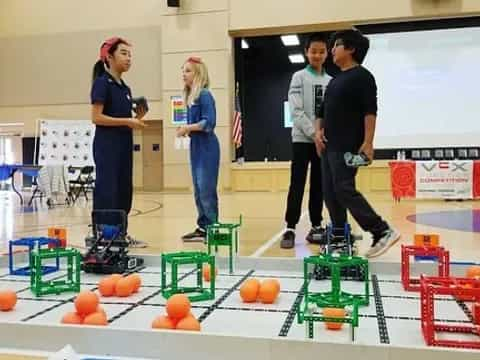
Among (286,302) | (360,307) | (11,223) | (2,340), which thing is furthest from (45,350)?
(11,223)

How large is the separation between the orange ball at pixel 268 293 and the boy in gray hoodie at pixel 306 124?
1256 millimetres

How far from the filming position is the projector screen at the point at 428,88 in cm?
877

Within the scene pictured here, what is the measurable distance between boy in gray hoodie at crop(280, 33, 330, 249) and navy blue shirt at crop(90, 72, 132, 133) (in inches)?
38.0

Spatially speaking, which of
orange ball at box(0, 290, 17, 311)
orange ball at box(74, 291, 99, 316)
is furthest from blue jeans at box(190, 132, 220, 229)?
orange ball at box(74, 291, 99, 316)

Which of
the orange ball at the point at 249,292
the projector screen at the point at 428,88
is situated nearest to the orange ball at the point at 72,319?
the orange ball at the point at 249,292

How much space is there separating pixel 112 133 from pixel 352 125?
1.21 meters

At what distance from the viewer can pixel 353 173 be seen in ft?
8.19

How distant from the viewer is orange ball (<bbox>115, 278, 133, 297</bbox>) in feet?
6.11

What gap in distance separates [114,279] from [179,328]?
0.61 m

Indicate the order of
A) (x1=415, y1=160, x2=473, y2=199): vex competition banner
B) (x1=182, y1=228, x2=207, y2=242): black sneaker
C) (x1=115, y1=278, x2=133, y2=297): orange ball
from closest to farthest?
(x1=115, y1=278, x2=133, y2=297): orange ball → (x1=182, y1=228, x2=207, y2=242): black sneaker → (x1=415, y1=160, x2=473, y2=199): vex competition banner

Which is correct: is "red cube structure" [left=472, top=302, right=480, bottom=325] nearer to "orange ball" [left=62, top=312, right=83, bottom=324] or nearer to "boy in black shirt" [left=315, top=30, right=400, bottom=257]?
"boy in black shirt" [left=315, top=30, right=400, bottom=257]

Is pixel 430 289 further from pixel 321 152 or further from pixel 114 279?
pixel 321 152

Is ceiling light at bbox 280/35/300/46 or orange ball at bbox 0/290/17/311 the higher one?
ceiling light at bbox 280/35/300/46

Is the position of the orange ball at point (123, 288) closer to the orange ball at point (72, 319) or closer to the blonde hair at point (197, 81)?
the orange ball at point (72, 319)
